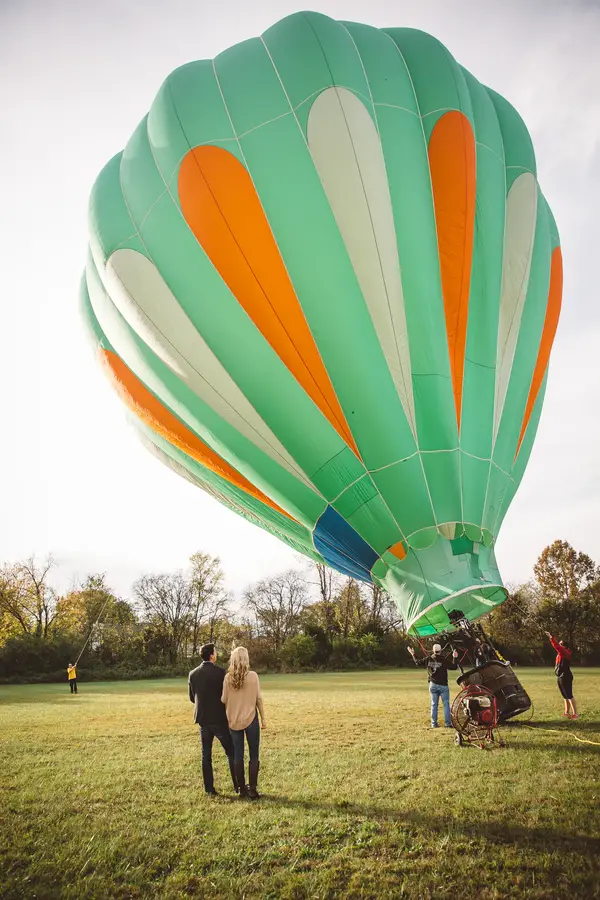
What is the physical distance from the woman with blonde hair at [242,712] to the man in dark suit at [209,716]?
0.11 meters

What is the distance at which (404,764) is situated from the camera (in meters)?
5.01

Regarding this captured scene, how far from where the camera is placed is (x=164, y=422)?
6.62m

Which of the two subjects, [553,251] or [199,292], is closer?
[199,292]

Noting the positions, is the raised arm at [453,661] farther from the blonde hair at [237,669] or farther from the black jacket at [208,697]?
the black jacket at [208,697]

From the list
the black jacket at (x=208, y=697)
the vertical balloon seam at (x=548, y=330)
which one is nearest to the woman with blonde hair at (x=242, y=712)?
the black jacket at (x=208, y=697)

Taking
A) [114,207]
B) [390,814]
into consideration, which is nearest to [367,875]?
[390,814]

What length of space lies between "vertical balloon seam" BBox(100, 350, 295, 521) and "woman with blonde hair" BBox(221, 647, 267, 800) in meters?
1.88

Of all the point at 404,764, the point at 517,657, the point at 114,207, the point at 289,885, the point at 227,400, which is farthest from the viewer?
the point at 517,657

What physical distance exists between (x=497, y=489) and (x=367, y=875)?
348 centimetres

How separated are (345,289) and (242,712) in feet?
12.3

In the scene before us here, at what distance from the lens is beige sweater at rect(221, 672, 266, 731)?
13.6ft

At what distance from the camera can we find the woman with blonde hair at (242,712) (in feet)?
13.5

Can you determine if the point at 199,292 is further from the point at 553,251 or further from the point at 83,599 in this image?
the point at 83,599

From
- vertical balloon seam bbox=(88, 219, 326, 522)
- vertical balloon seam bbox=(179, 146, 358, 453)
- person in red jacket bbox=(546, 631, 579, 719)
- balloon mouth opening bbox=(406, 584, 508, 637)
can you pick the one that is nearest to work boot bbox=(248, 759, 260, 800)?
balloon mouth opening bbox=(406, 584, 508, 637)
